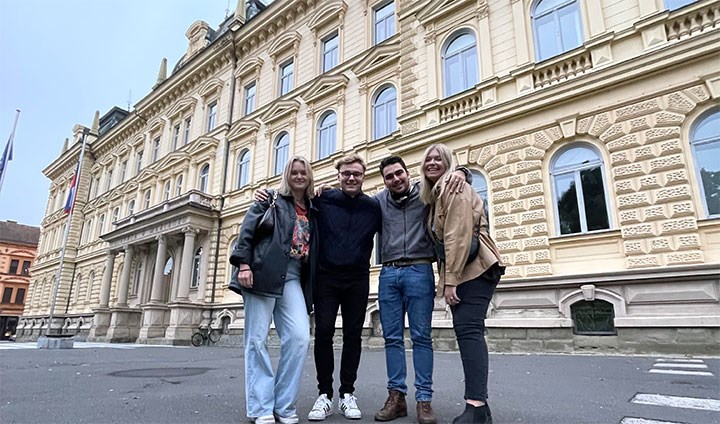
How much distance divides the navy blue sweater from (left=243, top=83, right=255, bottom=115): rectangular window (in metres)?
17.3

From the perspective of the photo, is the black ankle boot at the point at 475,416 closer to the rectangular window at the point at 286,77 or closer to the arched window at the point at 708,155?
the arched window at the point at 708,155

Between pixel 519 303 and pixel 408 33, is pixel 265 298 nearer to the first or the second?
pixel 519 303

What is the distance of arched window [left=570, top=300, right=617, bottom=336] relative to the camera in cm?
766

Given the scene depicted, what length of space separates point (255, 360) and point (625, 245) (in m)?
7.68

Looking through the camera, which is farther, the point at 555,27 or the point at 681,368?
the point at 555,27

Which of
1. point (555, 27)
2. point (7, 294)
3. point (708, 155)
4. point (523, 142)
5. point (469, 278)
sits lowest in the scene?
point (469, 278)

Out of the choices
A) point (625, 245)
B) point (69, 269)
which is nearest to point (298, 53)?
point (625, 245)

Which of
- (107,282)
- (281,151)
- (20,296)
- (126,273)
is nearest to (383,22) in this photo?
(281,151)

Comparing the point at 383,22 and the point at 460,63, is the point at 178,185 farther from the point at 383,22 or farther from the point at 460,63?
the point at 460,63

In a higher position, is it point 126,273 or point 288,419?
point 126,273

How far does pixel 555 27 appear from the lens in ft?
32.3

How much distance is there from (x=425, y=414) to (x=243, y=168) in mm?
17364

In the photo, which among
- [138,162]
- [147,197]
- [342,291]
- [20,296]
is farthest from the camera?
[20,296]

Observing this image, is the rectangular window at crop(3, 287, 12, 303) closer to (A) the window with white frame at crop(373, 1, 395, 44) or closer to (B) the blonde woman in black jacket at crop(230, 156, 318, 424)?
(A) the window with white frame at crop(373, 1, 395, 44)
